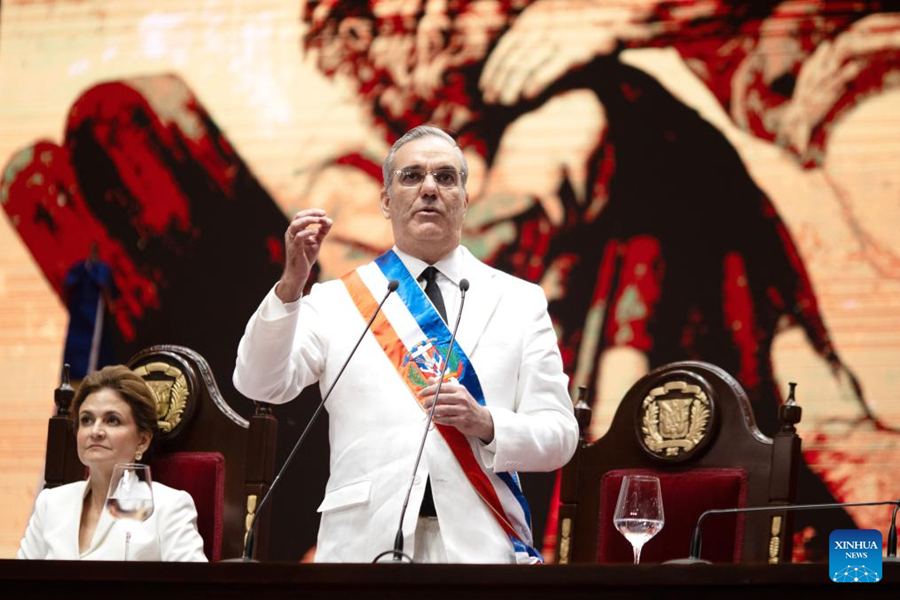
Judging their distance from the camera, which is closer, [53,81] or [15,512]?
[15,512]

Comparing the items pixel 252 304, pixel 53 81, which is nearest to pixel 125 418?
pixel 252 304

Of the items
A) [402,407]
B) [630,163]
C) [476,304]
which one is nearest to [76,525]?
[402,407]

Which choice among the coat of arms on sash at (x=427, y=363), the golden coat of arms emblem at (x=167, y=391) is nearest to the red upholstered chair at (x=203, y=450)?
the golden coat of arms emblem at (x=167, y=391)

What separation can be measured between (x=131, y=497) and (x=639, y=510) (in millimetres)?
807

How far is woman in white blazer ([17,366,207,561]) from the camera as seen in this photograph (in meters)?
2.86

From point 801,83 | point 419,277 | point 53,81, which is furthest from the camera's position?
point 53,81

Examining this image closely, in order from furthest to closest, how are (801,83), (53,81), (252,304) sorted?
(53,81) < (252,304) < (801,83)

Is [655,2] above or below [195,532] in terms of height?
above

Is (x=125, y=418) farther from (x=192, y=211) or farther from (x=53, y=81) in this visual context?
(x=53, y=81)

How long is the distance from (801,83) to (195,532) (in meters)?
2.20

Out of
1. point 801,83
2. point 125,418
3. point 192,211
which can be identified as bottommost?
point 125,418

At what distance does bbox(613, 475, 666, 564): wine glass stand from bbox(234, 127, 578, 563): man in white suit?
192mm

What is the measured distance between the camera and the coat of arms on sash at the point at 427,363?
8.05ft

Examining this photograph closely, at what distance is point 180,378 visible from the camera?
3209 mm
